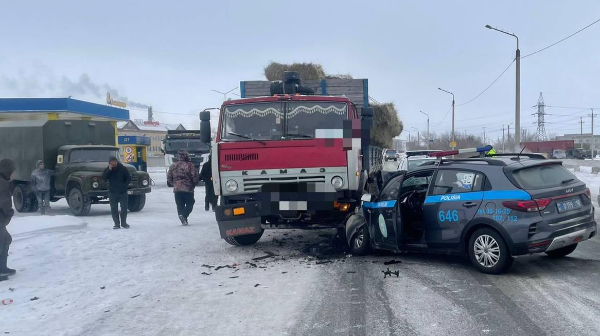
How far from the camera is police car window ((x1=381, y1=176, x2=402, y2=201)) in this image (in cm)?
→ 839

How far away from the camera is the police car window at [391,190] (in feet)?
27.5

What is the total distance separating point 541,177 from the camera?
7.23 m

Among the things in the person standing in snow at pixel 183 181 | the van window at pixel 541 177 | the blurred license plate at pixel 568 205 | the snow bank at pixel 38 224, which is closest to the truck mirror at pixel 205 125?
the person standing in snow at pixel 183 181

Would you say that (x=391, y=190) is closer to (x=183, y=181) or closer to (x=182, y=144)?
(x=183, y=181)

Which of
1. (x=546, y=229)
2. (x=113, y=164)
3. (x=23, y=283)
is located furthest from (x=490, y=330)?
(x=113, y=164)

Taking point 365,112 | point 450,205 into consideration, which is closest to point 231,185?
point 365,112

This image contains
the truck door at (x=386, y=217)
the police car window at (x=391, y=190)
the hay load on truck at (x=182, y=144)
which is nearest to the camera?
the truck door at (x=386, y=217)

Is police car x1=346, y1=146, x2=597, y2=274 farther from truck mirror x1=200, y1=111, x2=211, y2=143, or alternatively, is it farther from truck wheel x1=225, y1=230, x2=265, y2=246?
truck mirror x1=200, y1=111, x2=211, y2=143

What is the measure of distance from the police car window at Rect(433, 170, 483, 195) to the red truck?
4.78 feet

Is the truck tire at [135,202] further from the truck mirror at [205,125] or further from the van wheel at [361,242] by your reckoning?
the van wheel at [361,242]

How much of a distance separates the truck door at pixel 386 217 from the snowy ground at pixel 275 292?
37 centimetres

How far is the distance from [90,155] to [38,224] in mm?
5709

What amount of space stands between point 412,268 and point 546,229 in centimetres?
197

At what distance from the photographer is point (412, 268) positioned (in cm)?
786
